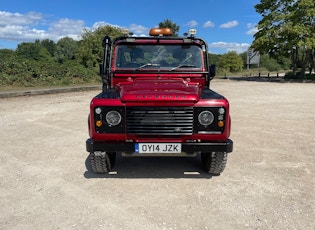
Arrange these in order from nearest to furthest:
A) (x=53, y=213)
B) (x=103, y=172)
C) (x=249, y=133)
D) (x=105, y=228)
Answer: (x=105, y=228), (x=53, y=213), (x=103, y=172), (x=249, y=133)

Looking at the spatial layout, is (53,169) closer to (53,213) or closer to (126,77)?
(53,213)

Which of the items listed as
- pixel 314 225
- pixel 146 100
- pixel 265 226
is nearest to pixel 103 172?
pixel 146 100

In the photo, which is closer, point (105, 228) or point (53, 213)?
point (105, 228)

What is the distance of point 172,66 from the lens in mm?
5125

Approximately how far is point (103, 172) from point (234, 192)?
1.99 m

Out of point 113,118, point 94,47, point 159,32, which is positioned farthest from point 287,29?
point 113,118

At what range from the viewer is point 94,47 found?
3112cm

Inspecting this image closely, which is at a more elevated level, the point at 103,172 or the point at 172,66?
the point at 172,66

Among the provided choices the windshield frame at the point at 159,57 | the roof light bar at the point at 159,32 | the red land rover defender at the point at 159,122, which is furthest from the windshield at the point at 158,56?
the red land rover defender at the point at 159,122

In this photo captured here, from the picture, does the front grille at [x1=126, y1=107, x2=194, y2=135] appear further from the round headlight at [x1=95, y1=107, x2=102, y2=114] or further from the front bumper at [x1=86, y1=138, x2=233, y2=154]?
the round headlight at [x1=95, y1=107, x2=102, y2=114]

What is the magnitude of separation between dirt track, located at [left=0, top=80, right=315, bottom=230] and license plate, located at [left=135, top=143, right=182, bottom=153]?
21.9 inches

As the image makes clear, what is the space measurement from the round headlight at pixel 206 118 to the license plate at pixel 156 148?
484mm

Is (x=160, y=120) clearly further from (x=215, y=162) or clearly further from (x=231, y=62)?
(x=231, y=62)

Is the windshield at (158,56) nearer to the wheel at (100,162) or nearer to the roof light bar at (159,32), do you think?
the roof light bar at (159,32)
